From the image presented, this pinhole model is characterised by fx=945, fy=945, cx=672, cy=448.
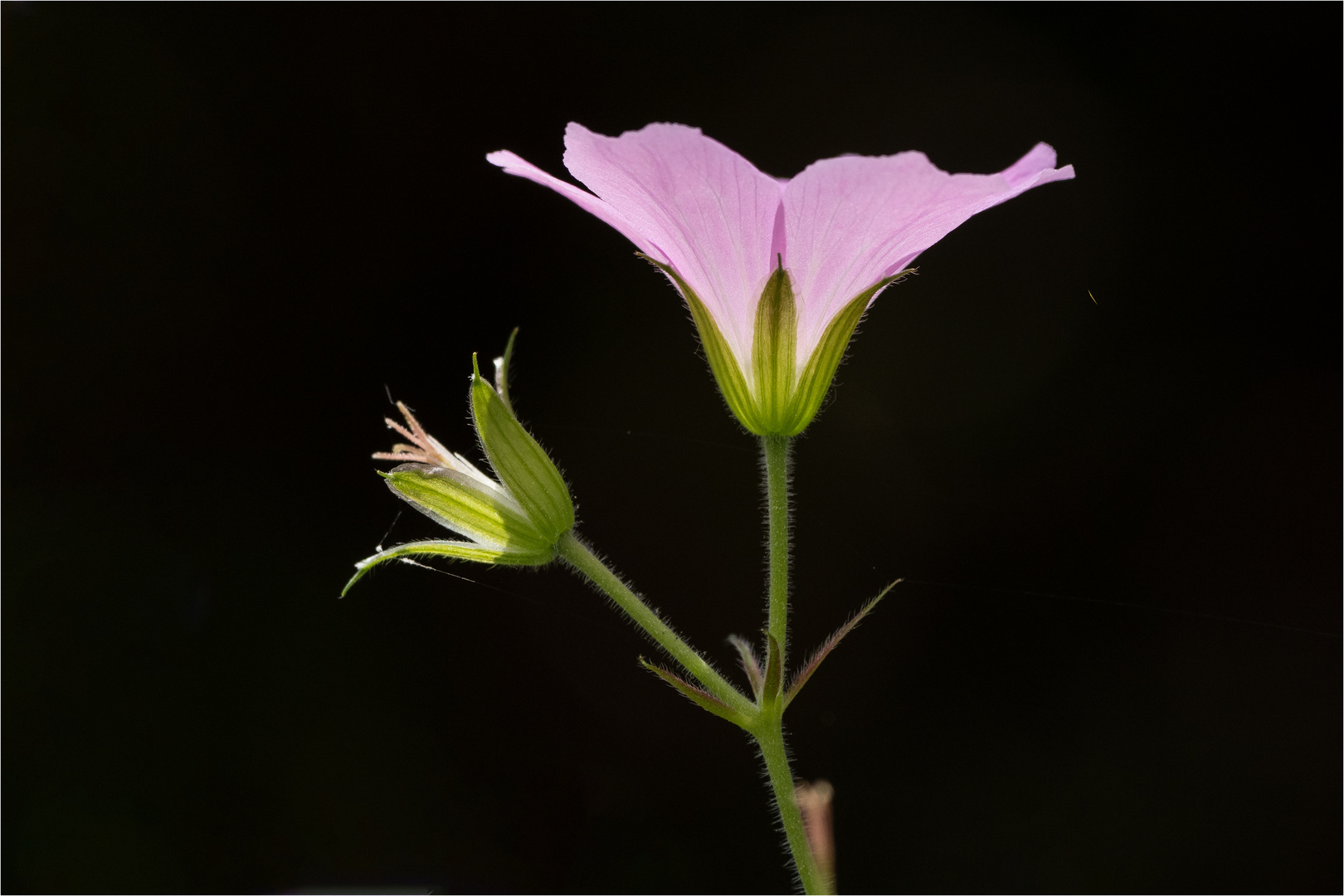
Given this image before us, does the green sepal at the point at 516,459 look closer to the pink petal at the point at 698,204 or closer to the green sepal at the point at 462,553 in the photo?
the green sepal at the point at 462,553

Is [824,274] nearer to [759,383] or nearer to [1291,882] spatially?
[759,383]

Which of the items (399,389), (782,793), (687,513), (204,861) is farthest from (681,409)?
(782,793)

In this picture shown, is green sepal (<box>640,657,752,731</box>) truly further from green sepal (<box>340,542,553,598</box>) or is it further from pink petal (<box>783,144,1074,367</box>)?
pink petal (<box>783,144,1074,367</box>)

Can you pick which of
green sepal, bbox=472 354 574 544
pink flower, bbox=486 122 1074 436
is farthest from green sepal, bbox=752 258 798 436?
green sepal, bbox=472 354 574 544

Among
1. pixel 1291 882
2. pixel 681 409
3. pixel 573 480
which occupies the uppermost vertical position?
pixel 681 409

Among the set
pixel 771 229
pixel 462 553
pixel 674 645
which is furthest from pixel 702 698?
pixel 771 229

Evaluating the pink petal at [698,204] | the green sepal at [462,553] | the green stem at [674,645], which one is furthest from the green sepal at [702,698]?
the pink petal at [698,204]
